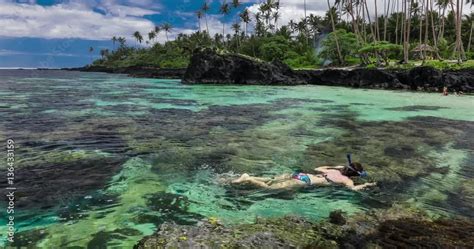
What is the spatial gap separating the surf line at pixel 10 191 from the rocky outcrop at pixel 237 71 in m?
46.2

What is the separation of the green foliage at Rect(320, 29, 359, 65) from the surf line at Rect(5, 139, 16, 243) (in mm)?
58165

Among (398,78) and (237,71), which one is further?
(237,71)

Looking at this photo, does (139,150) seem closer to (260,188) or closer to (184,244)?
(260,188)

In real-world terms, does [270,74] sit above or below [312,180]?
above

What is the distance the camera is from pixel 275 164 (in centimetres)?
1324

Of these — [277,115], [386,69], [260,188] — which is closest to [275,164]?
[260,188]

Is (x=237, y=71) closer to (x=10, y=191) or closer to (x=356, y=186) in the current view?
(x=356, y=186)

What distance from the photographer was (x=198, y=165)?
41.7 ft

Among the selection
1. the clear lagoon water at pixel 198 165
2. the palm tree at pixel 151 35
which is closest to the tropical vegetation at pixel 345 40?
the palm tree at pixel 151 35

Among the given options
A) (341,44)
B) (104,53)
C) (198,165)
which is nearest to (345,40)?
(341,44)

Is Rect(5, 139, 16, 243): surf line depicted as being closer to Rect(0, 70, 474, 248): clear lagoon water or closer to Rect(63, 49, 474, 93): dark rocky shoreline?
Rect(0, 70, 474, 248): clear lagoon water

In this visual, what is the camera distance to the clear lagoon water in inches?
332

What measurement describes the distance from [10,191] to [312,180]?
7723mm

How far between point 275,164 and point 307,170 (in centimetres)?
118
